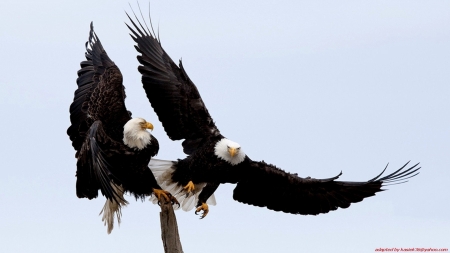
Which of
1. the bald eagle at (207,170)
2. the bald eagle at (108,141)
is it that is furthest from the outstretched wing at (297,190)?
the bald eagle at (108,141)

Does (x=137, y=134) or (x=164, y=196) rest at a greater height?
(x=137, y=134)

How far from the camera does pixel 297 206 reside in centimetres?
Result: 1005

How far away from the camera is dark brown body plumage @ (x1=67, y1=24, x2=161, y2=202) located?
8766 millimetres

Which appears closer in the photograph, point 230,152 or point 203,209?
point 230,152

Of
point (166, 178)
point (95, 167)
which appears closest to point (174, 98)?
point (166, 178)

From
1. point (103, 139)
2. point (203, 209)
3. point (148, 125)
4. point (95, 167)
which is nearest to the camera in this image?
point (95, 167)

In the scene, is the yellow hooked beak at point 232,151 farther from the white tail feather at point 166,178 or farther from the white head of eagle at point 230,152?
the white tail feather at point 166,178

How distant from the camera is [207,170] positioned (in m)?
9.52

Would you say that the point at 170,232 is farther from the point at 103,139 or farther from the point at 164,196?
the point at 103,139

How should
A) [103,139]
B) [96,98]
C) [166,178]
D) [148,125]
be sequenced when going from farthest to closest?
[96,98], [166,178], [148,125], [103,139]

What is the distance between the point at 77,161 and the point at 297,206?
2.23 meters

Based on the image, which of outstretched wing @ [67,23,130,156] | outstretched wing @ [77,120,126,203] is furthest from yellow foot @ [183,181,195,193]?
outstretched wing @ [67,23,130,156]

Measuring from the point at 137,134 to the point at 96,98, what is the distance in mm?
1049

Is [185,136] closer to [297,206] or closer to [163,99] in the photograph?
[163,99]
